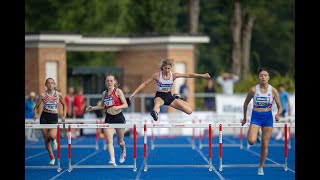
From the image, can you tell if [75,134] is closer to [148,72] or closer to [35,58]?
[35,58]

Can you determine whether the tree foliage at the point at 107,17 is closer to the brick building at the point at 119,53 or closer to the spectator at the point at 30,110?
the brick building at the point at 119,53

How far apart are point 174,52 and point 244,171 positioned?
2097 cm

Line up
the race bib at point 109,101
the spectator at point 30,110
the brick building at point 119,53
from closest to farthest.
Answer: the race bib at point 109,101
the spectator at point 30,110
the brick building at point 119,53

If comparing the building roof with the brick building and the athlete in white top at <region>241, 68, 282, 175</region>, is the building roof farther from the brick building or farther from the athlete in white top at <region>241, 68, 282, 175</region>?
the athlete in white top at <region>241, 68, 282, 175</region>

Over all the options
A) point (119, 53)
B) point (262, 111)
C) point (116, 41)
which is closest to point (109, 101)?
point (262, 111)

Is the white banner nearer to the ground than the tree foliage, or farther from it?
nearer to the ground

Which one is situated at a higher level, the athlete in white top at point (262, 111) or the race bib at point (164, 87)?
the race bib at point (164, 87)

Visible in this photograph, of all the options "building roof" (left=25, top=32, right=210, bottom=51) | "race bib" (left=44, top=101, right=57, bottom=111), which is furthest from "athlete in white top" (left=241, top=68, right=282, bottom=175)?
"building roof" (left=25, top=32, right=210, bottom=51)

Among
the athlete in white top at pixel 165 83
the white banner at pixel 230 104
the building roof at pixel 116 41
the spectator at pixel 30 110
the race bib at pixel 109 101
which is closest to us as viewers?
the athlete in white top at pixel 165 83

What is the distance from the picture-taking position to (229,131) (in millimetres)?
37250

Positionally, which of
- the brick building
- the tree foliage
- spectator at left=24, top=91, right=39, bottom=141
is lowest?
spectator at left=24, top=91, right=39, bottom=141

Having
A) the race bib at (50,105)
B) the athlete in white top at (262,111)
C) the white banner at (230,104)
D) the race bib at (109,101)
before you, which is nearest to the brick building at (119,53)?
the white banner at (230,104)
